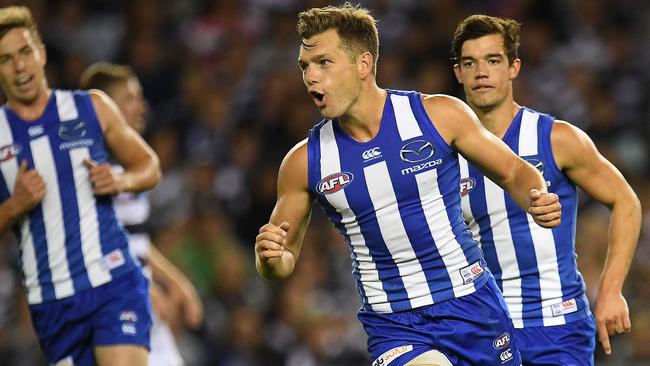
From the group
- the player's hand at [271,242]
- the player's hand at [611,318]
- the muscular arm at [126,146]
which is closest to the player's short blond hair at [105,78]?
the muscular arm at [126,146]

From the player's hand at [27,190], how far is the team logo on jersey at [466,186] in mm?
2048

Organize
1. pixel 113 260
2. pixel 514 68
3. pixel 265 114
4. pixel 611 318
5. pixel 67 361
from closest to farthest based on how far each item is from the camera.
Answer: pixel 611 318, pixel 514 68, pixel 67 361, pixel 113 260, pixel 265 114

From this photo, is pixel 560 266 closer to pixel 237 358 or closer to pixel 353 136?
pixel 353 136

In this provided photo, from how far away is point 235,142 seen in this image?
10.5 metres

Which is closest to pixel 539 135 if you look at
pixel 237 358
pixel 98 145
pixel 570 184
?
pixel 570 184

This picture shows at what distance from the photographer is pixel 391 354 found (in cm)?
460

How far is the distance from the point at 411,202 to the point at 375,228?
0.18 meters

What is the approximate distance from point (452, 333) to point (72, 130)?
2.32m

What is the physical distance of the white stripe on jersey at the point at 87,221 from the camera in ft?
18.8

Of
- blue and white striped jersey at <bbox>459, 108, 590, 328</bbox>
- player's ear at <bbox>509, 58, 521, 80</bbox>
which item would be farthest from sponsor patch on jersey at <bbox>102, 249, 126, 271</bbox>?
player's ear at <bbox>509, 58, 521, 80</bbox>

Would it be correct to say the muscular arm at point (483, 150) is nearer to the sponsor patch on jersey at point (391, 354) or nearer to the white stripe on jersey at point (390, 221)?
the white stripe on jersey at point (390, 221)

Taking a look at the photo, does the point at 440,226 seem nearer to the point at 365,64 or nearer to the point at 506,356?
the point at 506,356

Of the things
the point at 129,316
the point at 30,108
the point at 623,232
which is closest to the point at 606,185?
the point at 623,232

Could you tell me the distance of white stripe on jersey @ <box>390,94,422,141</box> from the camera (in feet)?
15.2
